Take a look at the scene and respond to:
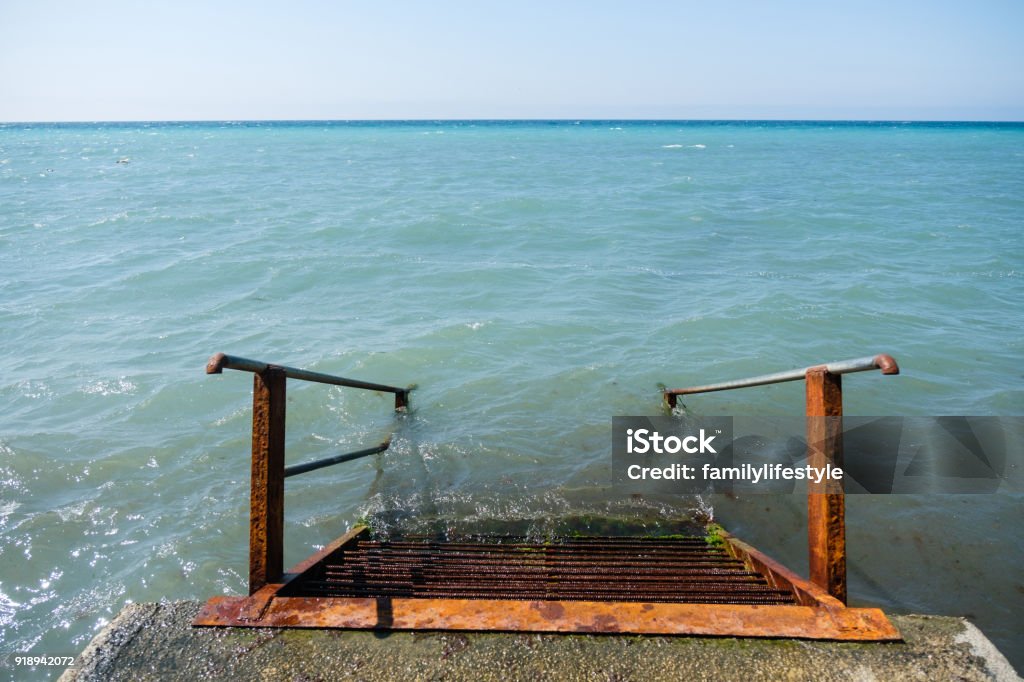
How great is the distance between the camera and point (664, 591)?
308cm

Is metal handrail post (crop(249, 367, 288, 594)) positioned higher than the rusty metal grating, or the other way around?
metal handrail post (crop(249, 367, 288, 594))

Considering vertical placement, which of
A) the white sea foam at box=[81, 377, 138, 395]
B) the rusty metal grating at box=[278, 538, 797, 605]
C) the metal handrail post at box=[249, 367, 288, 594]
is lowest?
the white sea foam at box=[81, 377, 138, 395]

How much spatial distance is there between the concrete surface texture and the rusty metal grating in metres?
0.36

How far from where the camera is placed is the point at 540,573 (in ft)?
10.8

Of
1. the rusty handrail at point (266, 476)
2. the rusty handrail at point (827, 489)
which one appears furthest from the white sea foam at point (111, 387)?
the rusty handrail at point (827, 489)

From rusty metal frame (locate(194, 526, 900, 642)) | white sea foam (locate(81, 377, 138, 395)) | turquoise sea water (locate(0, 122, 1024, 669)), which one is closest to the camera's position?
rusty metal frame (locate(194, 526, 900, 642))

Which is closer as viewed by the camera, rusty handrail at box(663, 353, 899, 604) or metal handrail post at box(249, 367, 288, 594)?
rusty handrail at box(663, 353, 899, 604)

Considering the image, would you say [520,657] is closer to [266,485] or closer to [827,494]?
[266,485]

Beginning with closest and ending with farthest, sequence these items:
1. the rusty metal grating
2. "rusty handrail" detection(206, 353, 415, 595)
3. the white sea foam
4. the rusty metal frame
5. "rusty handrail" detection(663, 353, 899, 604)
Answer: the rusty metal frame → "rusty handrail" detection(663, 353, 899, 604) → "rusty handrail" detection(206, 353, 415, 595) → the rusty metal grating → the white sea foam

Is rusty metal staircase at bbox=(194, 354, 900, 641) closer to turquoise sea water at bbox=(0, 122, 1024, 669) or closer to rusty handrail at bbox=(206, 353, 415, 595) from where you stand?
rusty handrail at bbox=(206, 353, 415, 595)

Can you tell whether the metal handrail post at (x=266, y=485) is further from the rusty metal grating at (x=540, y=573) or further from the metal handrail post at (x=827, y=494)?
the metal handrail post at (x=827, y=494)

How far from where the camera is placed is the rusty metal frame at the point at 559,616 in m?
2.61

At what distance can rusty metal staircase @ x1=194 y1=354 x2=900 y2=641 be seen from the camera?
2.65 meters

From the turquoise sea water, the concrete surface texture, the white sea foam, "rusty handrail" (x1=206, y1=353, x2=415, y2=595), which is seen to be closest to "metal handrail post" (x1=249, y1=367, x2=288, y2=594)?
"rusty handrail" (x1=206, y1=353, x2=415, y2=595)
